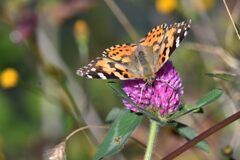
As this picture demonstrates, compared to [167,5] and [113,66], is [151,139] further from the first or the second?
[167,5]

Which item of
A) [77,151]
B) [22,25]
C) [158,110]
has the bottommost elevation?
[77,151]

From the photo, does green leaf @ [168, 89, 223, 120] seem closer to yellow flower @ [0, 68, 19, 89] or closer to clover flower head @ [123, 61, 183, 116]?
clover flower head @ [123, 61, 183, 116]

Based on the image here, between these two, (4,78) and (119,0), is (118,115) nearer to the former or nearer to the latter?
(4,78)

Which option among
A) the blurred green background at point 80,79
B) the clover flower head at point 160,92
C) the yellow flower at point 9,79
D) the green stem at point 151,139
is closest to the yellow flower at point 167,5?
the blurred green background at point 80,79

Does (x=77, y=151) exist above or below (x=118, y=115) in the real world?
below

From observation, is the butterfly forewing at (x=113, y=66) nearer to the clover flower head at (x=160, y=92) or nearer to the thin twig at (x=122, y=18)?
the clover flower head at (x=160, y=92)

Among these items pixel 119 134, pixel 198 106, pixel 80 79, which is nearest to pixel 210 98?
pixel 198 106

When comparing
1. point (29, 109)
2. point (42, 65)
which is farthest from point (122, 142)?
point (29, 109)
